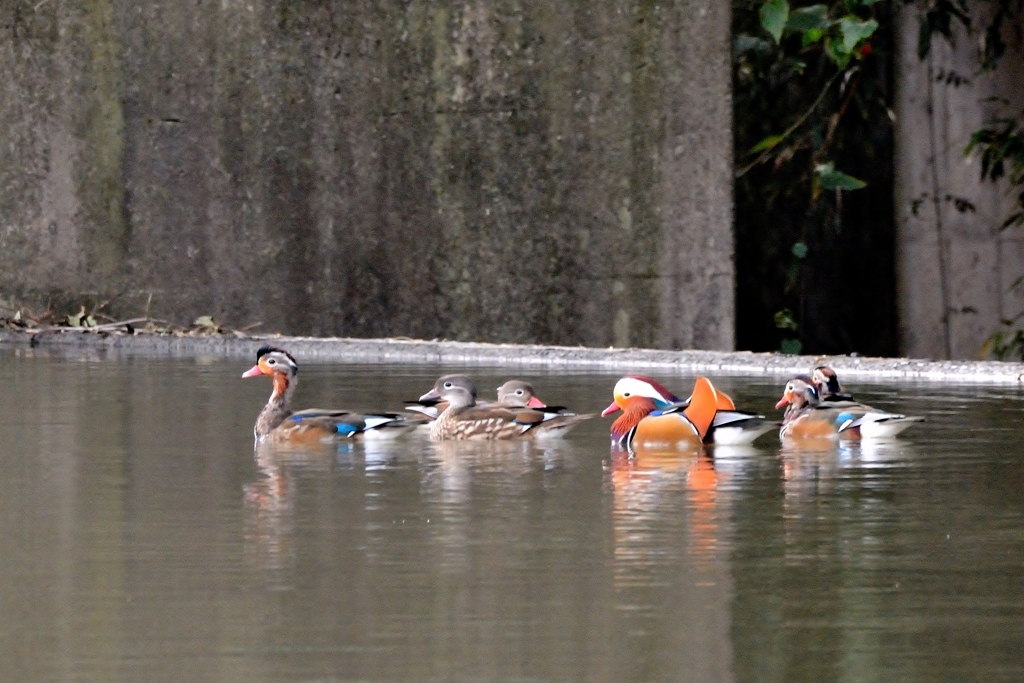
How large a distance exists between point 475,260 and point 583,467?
3931 mm

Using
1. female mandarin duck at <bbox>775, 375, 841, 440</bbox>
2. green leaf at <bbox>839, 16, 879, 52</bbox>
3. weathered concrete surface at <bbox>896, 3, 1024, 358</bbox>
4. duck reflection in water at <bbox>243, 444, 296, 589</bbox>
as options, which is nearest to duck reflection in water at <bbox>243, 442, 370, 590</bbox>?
duck reflection in water at <bbox>243, 444, 296, 589</bbox>

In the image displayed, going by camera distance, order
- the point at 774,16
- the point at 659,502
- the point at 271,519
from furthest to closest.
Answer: the point at 774,16 → the point at 659,502 → the point at 271,519

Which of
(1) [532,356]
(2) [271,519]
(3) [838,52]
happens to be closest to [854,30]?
(3) [838,52]

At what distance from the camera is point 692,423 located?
5875mm

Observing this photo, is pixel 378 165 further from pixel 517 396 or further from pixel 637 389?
pixel 637 389

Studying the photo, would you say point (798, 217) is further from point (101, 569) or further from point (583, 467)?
point (101, 569)

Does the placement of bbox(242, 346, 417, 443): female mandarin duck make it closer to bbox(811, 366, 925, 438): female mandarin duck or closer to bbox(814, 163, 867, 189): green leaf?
bbox(811, 366, 925, 438): female mandarin duck

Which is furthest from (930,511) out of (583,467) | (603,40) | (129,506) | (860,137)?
(860,137)

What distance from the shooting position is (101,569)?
3.90m

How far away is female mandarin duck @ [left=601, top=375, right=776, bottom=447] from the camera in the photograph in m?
5.83

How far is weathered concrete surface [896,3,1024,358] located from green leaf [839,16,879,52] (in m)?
0.66

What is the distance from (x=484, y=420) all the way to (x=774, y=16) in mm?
3387

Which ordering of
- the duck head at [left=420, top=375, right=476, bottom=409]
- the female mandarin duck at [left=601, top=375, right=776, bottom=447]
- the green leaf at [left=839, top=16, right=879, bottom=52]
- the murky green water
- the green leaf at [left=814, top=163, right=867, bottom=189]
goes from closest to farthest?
the murky green water < the female mandarin duck at [left=601, top=375, right=776, bottom=447] < the duck head at [left=420, top=375, right=476, bottom=409] < the green leaf at [left=839, top=16, right=879, bottom=52] < the green leaf at [left=814, top=163, right=867, bottom=189]

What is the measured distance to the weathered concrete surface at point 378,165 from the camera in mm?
9195
